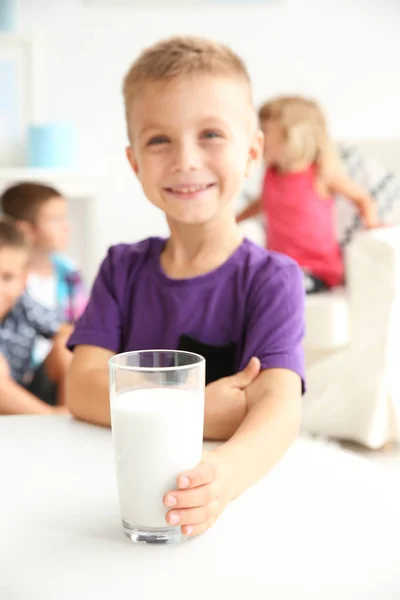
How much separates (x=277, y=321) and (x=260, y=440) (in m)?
0.22

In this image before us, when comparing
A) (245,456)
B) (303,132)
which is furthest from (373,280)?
(245,456)

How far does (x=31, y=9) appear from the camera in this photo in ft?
12.5

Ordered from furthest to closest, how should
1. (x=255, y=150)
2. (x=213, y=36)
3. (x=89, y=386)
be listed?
1. (x=213, y=36)
2. (x=255, y=150)
3. (x=89, y=386)

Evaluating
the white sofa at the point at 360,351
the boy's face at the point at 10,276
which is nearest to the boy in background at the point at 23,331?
the boy's face at the point at 10,276

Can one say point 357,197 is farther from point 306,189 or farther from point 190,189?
point 190,189

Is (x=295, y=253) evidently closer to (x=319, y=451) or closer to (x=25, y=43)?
(x=25, y=43)

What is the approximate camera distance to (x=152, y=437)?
1.94ft

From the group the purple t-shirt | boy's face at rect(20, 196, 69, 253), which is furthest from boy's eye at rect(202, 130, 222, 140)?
boy's face at rect(20, 196, 69, 253)

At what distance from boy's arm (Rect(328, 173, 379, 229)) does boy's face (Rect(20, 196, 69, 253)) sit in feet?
3.42

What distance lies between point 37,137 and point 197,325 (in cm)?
280

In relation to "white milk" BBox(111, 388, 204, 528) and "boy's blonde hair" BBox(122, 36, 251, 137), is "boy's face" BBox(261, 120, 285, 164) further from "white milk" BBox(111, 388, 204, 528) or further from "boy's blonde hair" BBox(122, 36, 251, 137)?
"white milk" BBox(111, 388, 204, 528)

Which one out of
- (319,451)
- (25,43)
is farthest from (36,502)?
(25,43)

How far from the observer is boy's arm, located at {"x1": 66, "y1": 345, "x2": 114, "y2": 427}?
0.90 meters

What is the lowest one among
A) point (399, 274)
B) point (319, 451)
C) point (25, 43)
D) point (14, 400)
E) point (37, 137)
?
point (14, 400)
